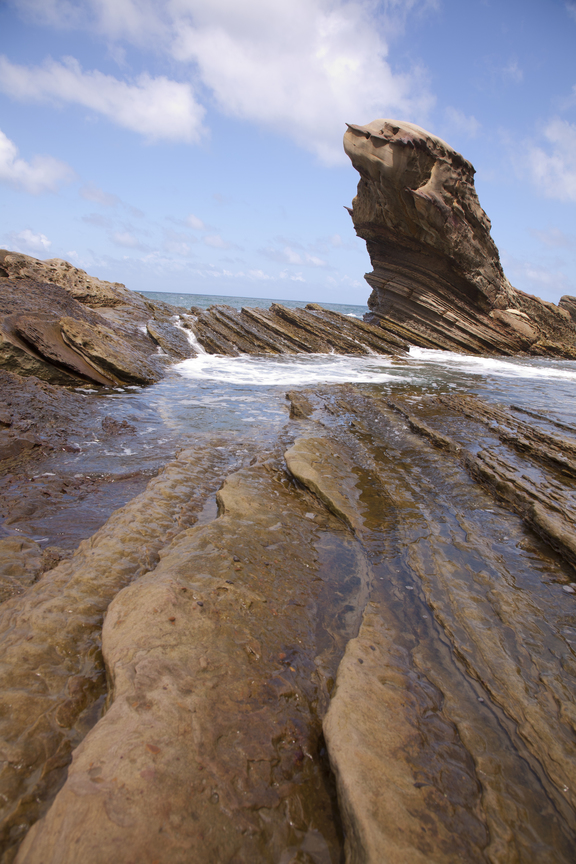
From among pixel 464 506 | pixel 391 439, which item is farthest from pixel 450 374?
pixel 464 506

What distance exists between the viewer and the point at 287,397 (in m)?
9.62

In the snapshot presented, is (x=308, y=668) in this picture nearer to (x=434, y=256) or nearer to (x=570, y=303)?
(x=434, y=256)

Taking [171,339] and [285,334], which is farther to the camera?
[285,334]

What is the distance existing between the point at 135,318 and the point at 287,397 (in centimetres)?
1028

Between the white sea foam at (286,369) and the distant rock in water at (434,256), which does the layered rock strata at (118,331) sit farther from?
the distant rock in water at (434,256)

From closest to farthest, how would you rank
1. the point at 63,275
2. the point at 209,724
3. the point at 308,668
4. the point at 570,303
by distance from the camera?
1. the point at 209,724
2. the point at 308,668
3. the point at 63,275
4. the point at 570,303

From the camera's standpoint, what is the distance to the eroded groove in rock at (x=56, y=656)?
5.16 ft

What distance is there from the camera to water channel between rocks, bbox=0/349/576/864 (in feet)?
4.86

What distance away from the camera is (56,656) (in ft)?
6.98

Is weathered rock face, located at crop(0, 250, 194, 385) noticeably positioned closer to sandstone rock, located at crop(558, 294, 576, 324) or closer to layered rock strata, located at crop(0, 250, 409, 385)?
layered rock strata, located at crop(0, 250, 409, 385)

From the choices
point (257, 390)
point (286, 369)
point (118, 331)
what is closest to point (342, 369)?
point (286, 369)

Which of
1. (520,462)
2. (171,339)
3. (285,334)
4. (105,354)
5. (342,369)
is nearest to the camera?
(520,462)

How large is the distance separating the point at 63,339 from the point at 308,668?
905cm

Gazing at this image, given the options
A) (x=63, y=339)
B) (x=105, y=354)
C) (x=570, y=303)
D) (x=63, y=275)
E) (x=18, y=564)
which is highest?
(x=570, y=303)
